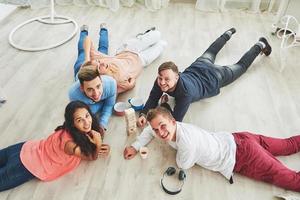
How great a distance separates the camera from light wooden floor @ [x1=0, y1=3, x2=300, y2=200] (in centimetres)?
149

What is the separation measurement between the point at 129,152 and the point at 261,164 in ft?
2.16

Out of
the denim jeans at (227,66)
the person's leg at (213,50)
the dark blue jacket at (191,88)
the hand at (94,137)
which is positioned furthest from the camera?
the person's leg at (213,50)

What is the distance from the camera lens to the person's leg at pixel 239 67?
6.60 feet

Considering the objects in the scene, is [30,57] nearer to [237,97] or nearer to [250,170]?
[237,97]

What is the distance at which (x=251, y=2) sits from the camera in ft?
9.82

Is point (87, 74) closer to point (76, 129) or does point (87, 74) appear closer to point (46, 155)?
point (76, 129)

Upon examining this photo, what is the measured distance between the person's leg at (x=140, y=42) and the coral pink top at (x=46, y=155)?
0.96 m

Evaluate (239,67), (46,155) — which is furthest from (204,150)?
(239,67)

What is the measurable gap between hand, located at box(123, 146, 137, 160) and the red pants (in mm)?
524

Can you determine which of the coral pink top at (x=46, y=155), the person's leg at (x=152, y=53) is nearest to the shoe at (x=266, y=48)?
the person's leg at (x=152, y=53)

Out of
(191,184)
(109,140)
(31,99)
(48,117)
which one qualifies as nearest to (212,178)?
(191,184)

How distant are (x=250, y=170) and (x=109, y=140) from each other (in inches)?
29.9

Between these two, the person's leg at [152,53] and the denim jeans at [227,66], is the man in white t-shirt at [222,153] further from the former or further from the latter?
the person's leg at [152,53]

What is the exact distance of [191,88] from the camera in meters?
1.76
